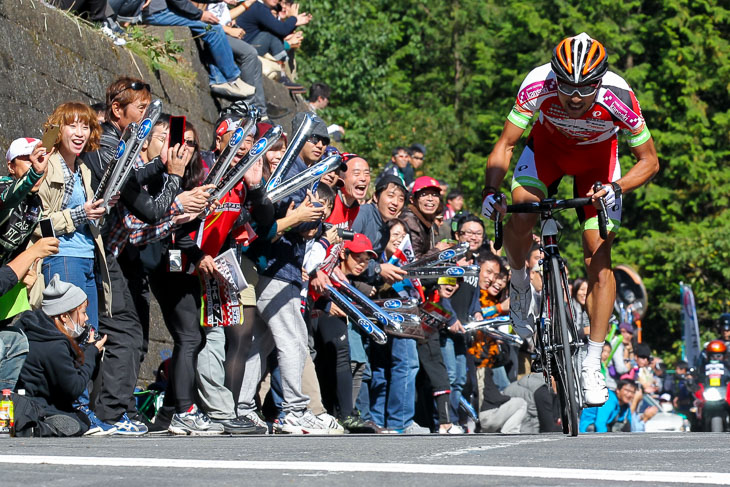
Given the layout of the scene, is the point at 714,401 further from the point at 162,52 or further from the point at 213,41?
the point at 162,52

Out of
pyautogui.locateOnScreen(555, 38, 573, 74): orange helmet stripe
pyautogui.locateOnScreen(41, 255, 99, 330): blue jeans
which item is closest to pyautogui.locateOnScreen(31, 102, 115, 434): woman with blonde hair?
pyautogui.locateOnScreen(41, 255, 99, 330): blue jeans

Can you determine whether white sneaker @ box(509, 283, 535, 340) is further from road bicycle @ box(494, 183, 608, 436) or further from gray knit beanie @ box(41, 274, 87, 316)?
gray knit beanie @ box(41, 274, 87, 316)

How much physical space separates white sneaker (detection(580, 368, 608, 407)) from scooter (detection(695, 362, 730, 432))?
9.84m

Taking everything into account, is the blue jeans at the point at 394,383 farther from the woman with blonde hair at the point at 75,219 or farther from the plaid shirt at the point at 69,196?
the plaid shirt at the point at 69,196

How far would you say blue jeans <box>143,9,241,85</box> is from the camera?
1602 centimetres

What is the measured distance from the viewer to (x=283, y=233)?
1064 centimetres

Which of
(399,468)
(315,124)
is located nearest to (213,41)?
(315,124)

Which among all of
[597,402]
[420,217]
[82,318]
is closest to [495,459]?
[597,402]

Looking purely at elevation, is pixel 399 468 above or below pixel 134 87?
below

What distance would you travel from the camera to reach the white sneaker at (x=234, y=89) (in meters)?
16.9

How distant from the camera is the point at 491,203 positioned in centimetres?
955

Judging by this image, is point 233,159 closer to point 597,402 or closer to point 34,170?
point 34,170

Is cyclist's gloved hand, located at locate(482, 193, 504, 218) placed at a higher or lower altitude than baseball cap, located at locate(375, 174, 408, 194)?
lower

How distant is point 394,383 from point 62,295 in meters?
4.45
